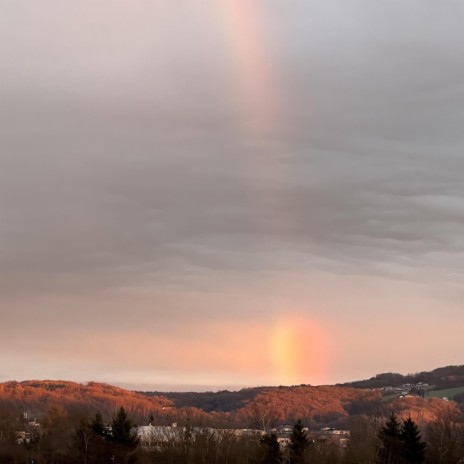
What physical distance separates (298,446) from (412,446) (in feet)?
42.5

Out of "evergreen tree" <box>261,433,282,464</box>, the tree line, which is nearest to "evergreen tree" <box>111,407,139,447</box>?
the tree line

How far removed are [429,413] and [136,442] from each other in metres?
126

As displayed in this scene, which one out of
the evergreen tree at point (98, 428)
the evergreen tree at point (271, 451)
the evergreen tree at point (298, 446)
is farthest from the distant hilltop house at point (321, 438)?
the evergreen tree at point (98, 428)

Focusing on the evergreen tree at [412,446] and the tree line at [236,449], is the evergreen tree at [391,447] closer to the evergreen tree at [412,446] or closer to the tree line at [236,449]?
the tree line at [236,449]

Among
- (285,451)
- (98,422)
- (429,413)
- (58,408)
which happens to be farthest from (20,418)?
(429,413)

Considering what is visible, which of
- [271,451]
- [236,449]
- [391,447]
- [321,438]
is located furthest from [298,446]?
[321,438]

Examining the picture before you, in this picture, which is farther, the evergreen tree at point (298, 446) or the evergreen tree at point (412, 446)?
the evergreen tree at point (298, 446)

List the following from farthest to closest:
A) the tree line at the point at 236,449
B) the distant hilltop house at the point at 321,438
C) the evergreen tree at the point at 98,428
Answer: the distant hilltop house at the point at 321,438 < the evergreen tree at the point at 98,428 < the tree line at the point at 236,449

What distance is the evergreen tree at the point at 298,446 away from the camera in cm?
8856

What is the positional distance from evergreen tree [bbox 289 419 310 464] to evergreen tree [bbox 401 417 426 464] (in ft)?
36.8

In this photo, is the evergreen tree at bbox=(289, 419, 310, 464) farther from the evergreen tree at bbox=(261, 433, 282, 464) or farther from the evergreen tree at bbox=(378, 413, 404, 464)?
the evergreen tree at bbox=(378, 413, 404, 464)

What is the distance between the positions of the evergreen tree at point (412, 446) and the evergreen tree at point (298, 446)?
11.2 m

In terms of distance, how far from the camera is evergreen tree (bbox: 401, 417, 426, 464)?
86.4 meters

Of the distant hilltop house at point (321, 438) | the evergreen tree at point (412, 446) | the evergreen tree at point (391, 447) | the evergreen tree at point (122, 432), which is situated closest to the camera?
the evergreen tree at point (412, 446)
